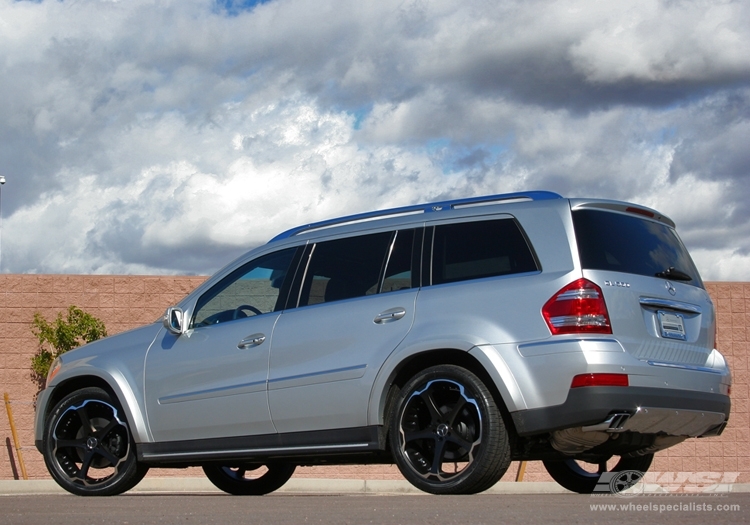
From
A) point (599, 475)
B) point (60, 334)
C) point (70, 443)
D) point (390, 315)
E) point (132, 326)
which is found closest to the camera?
point (390, 315)

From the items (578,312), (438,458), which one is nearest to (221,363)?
(438,458)

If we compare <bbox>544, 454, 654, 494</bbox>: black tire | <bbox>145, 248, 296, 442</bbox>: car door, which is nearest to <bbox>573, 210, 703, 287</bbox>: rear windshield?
<bbox>544, 454, 654, 494</bbox>: black tire

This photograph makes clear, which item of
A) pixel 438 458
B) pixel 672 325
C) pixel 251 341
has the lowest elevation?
pixel 438 458

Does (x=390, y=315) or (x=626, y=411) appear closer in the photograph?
(x=626, y=411)

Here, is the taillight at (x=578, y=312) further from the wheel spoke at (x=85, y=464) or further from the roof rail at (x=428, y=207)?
the wheel spoke at (x=85, y=464)

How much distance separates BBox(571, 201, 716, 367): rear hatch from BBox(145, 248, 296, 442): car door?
2263 millimetres

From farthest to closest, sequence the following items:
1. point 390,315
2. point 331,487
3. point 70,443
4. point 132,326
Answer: point 132,326, point 331,487, point 70,443, point 390,315

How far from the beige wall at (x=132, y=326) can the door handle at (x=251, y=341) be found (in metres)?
8.30

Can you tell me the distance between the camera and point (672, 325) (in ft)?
21.0

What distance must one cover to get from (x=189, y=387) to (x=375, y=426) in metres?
1.60

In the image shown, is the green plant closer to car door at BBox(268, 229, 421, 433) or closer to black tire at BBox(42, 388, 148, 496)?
black tire at BBox(42, 388, 148, 496)

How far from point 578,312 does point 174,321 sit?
3.16 m

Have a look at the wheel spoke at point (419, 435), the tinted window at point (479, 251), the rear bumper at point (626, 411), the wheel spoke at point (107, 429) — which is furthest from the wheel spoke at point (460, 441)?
the wheel spoke at point (107, 429)

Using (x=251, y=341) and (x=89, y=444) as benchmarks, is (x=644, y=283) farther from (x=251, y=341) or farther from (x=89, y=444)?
(x=89, y=444)
